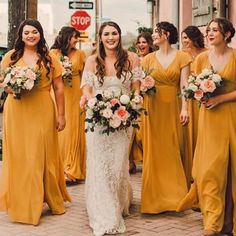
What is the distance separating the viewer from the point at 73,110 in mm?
10773

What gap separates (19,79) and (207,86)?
206cm

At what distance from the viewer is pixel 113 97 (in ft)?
24.2

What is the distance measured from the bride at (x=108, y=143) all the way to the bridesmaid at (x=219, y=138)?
85cm

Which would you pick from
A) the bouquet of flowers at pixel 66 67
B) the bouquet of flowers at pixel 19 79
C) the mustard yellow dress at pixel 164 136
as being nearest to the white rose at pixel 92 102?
the bouquet of flowers at pixel 19 79

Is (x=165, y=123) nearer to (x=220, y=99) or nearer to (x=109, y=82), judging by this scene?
(x=109, y=82)

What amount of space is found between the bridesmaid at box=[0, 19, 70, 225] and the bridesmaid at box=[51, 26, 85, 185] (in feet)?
7.34

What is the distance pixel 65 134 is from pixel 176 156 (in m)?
2.56

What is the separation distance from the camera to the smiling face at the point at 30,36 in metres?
8.16

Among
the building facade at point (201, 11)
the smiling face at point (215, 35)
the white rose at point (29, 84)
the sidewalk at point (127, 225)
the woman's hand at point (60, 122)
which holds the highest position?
the building facade at point (201, 11)

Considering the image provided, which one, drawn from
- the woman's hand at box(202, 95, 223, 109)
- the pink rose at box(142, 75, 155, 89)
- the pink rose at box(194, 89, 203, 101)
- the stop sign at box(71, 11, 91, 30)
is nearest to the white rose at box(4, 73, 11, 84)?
the pink rose at box(142, 75, 155, 89)

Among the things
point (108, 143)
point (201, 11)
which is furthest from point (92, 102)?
point (201, 11)

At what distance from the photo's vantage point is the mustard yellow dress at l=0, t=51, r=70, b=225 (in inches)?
319

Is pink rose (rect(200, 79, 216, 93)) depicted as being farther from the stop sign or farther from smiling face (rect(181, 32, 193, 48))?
the stop sign

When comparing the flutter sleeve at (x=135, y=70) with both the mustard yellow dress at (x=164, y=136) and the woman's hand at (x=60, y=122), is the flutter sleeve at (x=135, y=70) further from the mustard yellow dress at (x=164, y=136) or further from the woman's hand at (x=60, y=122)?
the woman's hand at (x=60, y=122)
